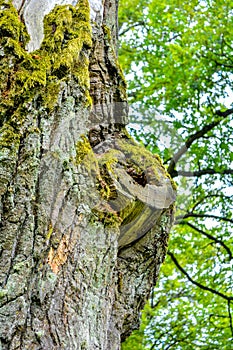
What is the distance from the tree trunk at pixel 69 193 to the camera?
183 centimetres

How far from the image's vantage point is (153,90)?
1008 cm

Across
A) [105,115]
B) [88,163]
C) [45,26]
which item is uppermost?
[45,26]

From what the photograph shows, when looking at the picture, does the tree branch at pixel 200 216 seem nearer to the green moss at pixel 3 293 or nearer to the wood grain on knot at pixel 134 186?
the wood grain on knot at pixel 134 186

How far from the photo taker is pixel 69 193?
6.63 feet

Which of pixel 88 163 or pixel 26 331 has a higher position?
pixel 88 163

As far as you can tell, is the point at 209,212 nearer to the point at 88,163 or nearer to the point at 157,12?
the point at 157,12

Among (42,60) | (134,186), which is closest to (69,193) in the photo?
(134,186)

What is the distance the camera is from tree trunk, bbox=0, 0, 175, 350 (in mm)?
1833

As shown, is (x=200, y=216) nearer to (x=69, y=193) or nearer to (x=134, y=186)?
(x=134, y=186)

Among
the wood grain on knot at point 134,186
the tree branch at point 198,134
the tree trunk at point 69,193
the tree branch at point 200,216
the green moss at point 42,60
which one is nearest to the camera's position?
the tree trunk at point 69,193

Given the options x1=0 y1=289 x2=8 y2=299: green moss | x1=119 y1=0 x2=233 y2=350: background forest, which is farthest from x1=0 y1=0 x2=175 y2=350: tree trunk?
x1=119 y1=0 x2=233 y2=350: background forest

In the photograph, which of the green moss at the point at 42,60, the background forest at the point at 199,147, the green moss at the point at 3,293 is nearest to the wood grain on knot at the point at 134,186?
the green moss at the point at 42,60

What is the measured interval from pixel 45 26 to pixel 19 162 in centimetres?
76

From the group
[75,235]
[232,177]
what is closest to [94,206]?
[75,235]
